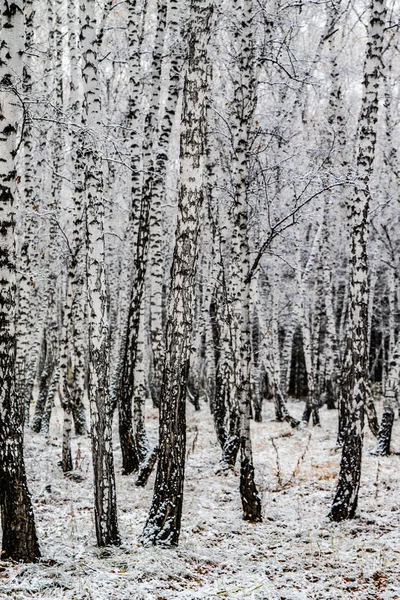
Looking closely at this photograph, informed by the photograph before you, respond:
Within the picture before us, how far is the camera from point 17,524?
17.7 ft

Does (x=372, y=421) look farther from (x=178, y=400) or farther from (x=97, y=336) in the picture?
(x=97, y=336)

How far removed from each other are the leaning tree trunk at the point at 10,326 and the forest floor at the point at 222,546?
0.38 meters

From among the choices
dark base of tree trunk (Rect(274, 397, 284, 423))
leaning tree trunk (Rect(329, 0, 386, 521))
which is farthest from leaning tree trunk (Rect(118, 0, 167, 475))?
dark base of tree trunk (Rect(274, 397, 284, 423))

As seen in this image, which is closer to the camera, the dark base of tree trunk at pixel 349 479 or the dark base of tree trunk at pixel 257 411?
the dark base of tree trunk at pixel 349 479

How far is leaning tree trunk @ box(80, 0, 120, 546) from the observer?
6074 millimetres

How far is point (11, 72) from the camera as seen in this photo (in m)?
5.39

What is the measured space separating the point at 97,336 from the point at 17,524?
217 centimetres

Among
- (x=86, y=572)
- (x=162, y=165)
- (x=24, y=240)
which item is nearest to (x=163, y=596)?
(x=86, y=572)

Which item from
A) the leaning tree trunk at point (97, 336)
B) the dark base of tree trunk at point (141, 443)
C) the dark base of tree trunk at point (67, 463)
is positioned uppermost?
the leaning tree trunk at point (97, 336)

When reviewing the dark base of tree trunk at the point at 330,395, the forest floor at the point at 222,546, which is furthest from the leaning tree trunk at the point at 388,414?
the dark base of tree trunk at the point at 330,395

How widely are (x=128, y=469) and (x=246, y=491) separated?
10.2 feet

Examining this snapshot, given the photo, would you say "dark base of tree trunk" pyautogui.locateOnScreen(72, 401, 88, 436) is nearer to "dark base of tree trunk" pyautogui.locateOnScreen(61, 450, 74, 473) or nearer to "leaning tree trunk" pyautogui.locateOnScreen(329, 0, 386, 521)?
"dark base of tree trunk" pyautogui.locateOnScreen(61, 450, 74, 473)

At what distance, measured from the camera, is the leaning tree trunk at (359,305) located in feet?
24.6

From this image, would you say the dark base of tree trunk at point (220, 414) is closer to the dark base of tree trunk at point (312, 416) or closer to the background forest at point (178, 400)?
the background forest at point (178, 400)
